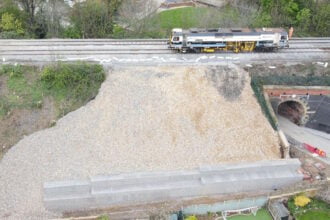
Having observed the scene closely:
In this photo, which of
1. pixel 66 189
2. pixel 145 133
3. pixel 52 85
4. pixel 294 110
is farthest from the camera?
pixel 294 110

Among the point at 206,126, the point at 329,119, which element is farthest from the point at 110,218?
the point at 329,119

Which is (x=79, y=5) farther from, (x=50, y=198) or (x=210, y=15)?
(x=50, y=198)

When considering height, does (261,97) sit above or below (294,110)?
above

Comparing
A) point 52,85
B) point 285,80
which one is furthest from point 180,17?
point 52,85

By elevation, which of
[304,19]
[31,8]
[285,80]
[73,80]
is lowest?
[285,80]

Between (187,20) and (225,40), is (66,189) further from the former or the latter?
(187,20)

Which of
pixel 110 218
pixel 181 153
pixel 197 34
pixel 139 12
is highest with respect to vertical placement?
pixel 139 12

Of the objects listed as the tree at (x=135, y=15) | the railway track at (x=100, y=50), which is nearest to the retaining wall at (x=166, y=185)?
the railway track at (x=100, y=50)
